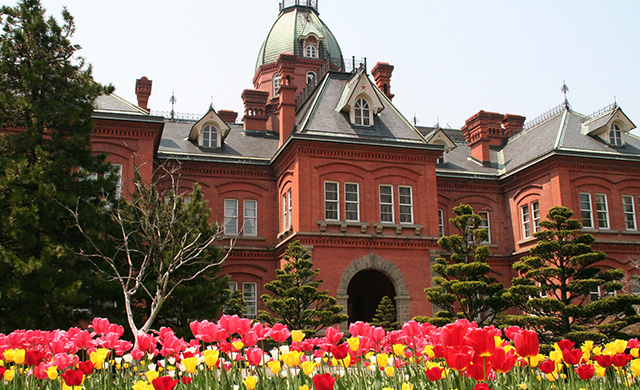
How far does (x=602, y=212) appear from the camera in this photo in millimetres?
27312

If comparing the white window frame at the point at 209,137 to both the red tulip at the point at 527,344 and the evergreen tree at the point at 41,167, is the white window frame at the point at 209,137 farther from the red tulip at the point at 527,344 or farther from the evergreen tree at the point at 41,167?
the red tulip at the point at 527,344

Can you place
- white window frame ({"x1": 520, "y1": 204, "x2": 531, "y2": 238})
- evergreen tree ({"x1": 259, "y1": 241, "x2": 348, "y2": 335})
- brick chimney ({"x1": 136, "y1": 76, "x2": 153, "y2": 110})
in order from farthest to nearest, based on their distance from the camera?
1. brick chimney ({"x1": 136, "y1": 76, "x2": 153, "y2": 110})
2. white window frame ({"x1": 520, "y1": 204, "x2": 531, "y2": 238})
3. evergreen tree ({"x1": 259, "y1": 241, "x2": 348, "y2": 335})

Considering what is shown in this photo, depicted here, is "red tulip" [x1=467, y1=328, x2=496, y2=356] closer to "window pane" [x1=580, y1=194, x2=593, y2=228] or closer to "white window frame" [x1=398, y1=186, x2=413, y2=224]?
"white window frame" [x1=398, y1=186, x2=413, y2=224]

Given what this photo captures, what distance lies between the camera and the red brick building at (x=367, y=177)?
77.5 feet

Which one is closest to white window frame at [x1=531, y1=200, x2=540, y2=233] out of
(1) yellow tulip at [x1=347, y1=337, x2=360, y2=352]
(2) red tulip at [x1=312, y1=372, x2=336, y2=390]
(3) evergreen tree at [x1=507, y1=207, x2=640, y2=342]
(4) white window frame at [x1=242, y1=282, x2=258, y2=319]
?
(3) evergreen tree at [x1=507, y1=207, x2=640, y2=342]

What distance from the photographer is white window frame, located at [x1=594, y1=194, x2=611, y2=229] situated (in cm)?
2725

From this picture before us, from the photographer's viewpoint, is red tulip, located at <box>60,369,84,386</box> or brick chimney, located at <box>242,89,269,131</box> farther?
brick chimney, located at <box>242,89,269,131</box>

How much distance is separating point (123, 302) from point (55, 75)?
594 centimetres

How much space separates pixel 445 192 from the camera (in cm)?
3030

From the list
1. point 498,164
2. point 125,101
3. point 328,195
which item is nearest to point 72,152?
point 125,101

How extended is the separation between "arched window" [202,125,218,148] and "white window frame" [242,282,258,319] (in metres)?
6.72

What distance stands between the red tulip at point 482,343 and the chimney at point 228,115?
31.3 meters

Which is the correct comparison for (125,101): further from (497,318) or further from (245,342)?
(245,342)

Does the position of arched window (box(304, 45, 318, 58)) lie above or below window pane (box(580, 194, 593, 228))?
above
